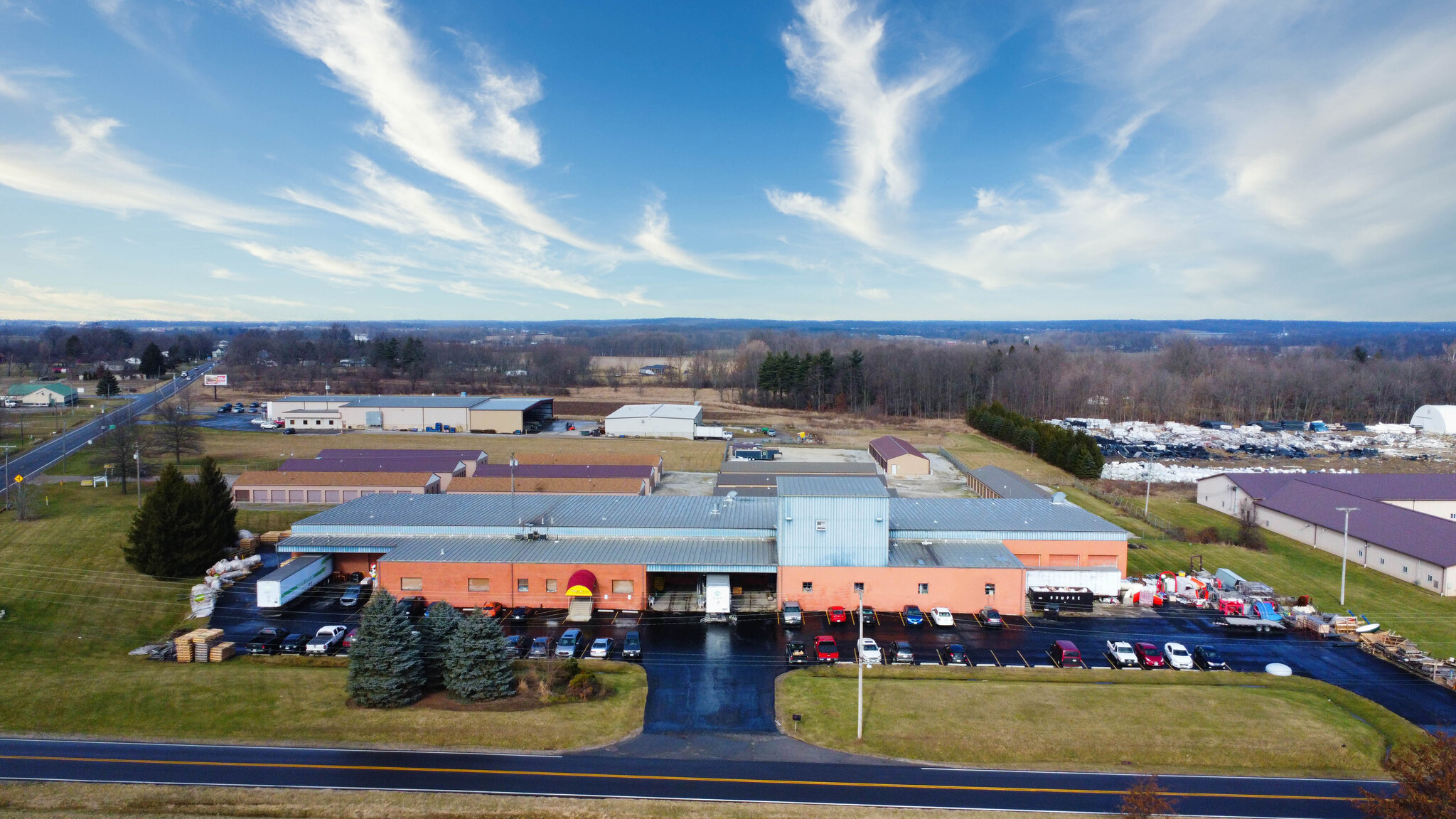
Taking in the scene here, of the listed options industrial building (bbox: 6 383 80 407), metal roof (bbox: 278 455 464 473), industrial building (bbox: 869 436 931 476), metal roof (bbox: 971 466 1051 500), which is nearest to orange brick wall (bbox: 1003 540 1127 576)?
metal roof (bbox: 971 466 1051 500)

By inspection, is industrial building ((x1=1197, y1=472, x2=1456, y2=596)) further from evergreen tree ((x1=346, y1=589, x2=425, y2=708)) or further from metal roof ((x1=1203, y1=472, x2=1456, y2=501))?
evergreen tree ((x1=346, y1=589, x2=425, y2=708))

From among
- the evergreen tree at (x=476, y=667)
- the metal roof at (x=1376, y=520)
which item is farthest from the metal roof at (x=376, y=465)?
the metal roof at (x=1376, y=520)

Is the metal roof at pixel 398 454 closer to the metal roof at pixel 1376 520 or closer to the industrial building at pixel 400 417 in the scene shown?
the industrial building at pixel 400 417

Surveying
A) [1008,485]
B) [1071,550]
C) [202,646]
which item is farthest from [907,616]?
[202,646]

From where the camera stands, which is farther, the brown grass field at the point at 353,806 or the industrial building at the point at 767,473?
the industrial building at the point at 767,473

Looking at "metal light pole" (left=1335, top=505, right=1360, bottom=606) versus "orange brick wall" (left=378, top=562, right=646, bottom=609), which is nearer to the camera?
"orange brick wall" (left=378, top=562, right=646, bottom=609)

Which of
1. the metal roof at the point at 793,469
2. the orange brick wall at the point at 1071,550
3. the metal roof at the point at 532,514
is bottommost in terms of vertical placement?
the orange brick wall at the point at 1071,550
